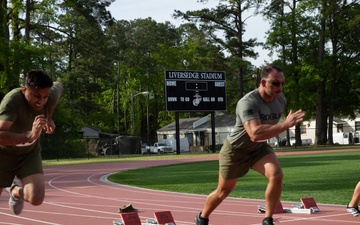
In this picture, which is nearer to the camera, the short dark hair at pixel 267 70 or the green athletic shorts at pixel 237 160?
the short dark hair at pixel 267 70

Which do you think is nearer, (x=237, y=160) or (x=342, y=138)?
(x=237, y=160)

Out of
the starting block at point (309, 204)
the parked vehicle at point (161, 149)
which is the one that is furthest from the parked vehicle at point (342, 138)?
the starting block at point (309, 204)

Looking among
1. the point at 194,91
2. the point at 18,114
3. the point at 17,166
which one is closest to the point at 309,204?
the point at 17,166

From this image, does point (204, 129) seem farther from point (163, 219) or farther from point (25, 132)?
point (25, 132)

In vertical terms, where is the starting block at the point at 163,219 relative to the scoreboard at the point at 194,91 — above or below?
below

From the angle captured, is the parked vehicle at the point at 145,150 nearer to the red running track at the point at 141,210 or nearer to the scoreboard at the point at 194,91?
the scoreboard at the point at 194,91

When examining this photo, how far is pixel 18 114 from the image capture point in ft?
23.5

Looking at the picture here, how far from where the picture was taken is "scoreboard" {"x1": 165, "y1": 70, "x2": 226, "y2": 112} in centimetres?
4534

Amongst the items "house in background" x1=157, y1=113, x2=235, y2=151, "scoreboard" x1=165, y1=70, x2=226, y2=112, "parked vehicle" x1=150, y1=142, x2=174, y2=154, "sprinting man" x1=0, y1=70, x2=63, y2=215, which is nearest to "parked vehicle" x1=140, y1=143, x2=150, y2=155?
"parked vehicle" x1=150, y1=142, x2=174, y2=154

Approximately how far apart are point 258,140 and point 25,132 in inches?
99.8

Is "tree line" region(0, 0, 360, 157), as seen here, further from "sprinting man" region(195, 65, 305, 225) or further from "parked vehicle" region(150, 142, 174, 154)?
"sprinting man" region(195, 65, 305, 225)

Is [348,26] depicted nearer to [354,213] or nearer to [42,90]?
[354,213]

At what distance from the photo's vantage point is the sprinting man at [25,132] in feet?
22.6

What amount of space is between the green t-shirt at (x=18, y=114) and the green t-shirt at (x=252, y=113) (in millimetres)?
2189
